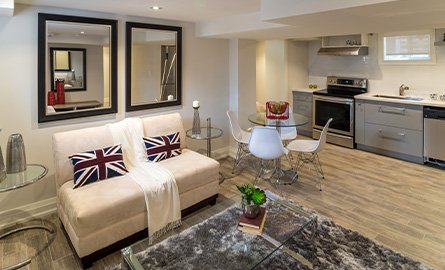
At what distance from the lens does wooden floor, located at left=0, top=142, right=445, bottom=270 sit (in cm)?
251

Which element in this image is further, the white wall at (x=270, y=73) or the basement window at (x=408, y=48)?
the white wall at (x=270, y=73)

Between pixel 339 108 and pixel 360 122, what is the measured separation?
1.52 feet

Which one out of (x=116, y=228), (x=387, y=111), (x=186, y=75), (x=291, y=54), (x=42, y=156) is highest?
(x=291, y=54)

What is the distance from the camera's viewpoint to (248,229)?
2.18 meters

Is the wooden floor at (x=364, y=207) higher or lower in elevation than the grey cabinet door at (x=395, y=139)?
lower

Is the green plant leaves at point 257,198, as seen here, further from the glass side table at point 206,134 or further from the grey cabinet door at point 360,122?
the grey cabinet door at point 360,122

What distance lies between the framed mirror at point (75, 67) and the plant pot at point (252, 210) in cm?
226

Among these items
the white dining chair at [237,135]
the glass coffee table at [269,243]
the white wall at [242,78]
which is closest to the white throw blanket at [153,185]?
the glass coffee table at [269,243]

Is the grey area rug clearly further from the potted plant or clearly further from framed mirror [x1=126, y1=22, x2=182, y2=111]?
framed mirror [x1=126, y1=22, x2=182, y2=111]

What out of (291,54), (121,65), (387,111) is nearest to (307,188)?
(387,111)

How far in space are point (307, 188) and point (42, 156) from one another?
3.17m

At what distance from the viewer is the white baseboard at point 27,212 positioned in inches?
116

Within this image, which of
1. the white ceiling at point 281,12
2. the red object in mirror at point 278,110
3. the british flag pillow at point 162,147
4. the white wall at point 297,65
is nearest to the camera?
the white ceiling at point 281,12

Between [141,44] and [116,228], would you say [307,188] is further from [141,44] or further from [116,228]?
[141,44]
